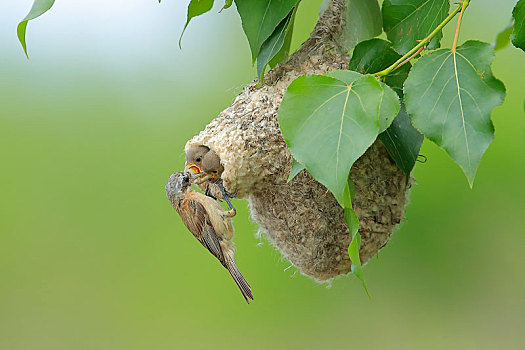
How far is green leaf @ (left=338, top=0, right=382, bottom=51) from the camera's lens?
1.02m

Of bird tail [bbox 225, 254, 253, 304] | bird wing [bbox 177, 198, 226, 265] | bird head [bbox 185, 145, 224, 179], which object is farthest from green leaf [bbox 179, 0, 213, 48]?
bird tail [bbox 225, 254, 253, 304]

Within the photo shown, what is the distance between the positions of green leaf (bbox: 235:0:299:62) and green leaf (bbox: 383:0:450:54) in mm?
181

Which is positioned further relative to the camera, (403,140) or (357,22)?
(357,22)

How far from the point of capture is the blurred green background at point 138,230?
1.89m

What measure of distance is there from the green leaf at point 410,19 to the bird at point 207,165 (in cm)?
39

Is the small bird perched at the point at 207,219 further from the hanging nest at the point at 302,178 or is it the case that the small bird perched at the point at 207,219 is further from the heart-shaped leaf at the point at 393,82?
the heart-shaped leaf at the point at 393,82

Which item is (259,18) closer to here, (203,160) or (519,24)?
(203,160)

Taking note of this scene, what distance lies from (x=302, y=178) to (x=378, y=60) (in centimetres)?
24

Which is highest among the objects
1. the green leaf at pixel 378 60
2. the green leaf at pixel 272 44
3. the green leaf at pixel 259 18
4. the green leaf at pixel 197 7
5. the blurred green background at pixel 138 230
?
the green leaf at pixel 197 7

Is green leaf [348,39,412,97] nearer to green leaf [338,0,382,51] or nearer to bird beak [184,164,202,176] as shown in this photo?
green leaf [338,0,382,51]

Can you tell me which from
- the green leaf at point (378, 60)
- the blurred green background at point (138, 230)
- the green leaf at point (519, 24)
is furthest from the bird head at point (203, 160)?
the blurred green background at point (138, 230)

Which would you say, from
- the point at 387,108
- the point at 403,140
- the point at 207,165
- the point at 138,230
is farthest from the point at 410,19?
the point at 138,230

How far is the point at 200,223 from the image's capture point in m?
1.01

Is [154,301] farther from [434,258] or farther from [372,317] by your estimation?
[434,258]
